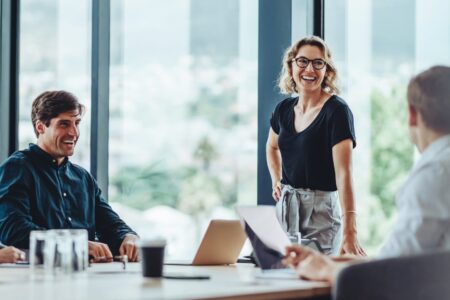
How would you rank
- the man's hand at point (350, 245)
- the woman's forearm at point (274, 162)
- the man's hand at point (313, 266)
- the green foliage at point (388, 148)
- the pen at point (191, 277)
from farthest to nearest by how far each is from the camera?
the woman's forearm at point (274, 162), the green foliage at point (388, 148), the man's hand at point (350, 245), the pen at point (191, 277), the man's hand at point (313, 266)

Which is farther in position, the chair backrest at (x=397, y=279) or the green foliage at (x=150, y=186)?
the green foliage at (x=150, y=186)

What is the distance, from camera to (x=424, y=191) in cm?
240

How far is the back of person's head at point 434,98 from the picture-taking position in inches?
99.4

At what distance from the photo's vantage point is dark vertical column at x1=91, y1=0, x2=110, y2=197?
545 centimetres

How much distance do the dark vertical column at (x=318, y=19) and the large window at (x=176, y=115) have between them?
2.30ft

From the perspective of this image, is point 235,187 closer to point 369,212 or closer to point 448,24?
point 369,212

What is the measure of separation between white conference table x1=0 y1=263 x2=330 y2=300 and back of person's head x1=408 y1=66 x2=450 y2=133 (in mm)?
544

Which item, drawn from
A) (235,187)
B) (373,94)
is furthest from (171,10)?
(373,94)

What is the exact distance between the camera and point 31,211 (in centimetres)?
398

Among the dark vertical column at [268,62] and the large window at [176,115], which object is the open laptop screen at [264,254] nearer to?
the dark vertical column at [268,62]

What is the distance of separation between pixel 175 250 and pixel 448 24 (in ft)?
7.52

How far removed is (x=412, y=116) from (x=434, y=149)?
14cm

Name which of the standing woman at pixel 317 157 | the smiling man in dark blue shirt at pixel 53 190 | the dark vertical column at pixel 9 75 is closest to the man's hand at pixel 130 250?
the smiling man in dark blue shirt at pixel 53 190

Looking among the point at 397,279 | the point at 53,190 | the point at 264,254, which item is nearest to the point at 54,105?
the point at 53,190
